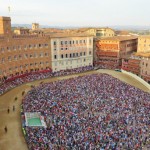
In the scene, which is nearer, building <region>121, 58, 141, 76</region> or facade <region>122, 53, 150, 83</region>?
facade <region>122, 53, 150, 83</region>

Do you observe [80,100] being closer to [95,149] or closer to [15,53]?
[95,149]

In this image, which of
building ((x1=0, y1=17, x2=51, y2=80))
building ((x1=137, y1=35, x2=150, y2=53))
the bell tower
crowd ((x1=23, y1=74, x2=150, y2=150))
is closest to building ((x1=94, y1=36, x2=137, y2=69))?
building ((x1=137, y1=35, x2=150, y2=53))

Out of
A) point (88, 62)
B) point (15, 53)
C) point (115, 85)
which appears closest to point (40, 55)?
point (15, 53)

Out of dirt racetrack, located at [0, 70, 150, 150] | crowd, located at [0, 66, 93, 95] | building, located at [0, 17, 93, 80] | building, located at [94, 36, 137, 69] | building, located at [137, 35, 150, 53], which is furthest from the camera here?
building, located at [137, 35, 150, 53]

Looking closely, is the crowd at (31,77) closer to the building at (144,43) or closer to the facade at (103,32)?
the building at (144,43)

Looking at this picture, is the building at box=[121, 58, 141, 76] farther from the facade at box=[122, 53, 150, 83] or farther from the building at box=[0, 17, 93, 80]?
the building at box=[0, 17, 93, 80]

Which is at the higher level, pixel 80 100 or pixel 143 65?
pixel 143 65
